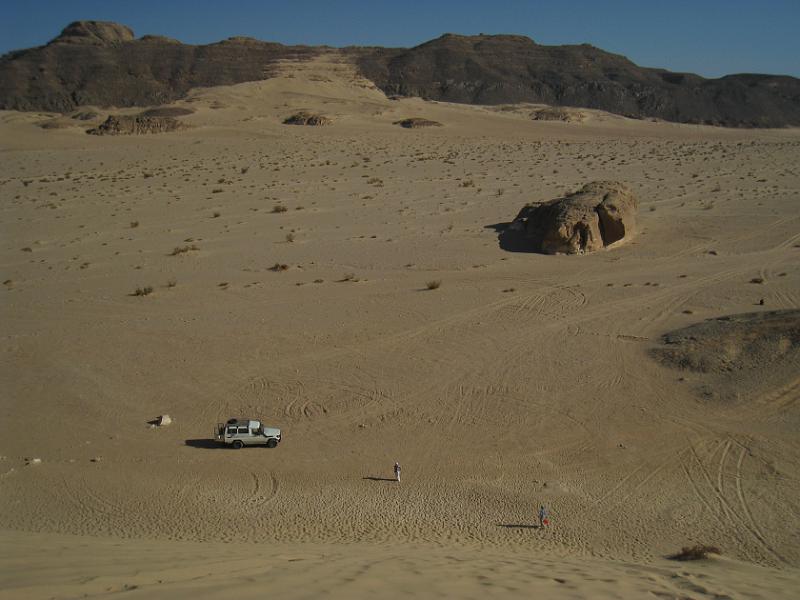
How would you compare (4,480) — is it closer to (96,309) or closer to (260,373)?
(260,373)

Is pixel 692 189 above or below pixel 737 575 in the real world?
above

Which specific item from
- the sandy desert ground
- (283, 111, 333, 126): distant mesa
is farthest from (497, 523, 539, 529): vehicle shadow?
(283, 111, 333, 126): distant mesa

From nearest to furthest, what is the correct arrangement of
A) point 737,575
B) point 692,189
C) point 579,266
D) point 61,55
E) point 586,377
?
point 737,575
point 586,377
point 579,266
point 692,189
point 61,55

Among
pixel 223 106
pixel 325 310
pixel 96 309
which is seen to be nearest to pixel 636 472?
pixel 325 310

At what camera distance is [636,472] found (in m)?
11.5

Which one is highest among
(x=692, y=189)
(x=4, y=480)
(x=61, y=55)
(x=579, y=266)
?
(x=61, y=55)

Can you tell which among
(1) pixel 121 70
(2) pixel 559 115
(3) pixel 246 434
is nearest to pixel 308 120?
(2) pixel 559 115

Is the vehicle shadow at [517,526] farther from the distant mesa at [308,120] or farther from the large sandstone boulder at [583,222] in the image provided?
the distant mesa at [308,120]

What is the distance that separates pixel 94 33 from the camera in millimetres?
86500

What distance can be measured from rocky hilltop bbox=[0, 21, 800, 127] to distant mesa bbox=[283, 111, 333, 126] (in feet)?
59.3

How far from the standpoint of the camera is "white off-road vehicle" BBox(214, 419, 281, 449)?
12406 mm

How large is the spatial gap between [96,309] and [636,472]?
15.4 metres

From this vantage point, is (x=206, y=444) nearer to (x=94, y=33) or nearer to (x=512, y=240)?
(x=512, y=240)

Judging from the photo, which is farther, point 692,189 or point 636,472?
point 692,189
